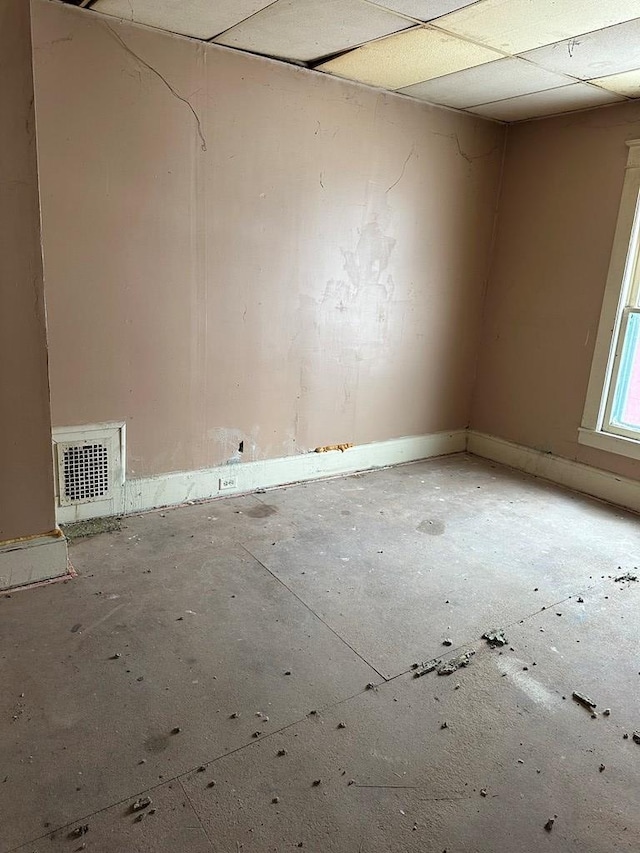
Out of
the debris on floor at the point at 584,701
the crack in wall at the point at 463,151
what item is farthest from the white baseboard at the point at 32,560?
the crack in wall at the point at 463,151

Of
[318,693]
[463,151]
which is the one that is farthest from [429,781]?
[463,151]

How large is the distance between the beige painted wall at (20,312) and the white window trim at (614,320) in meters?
3.33

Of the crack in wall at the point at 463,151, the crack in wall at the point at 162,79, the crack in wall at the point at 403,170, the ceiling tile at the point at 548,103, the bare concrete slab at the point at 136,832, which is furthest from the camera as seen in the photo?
the crack in wall at the point at 463,151

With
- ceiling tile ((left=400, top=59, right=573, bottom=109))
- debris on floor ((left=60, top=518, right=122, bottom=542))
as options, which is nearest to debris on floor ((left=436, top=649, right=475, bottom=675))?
debris on floor ((left=60, top=518, right=122, bottom=542))

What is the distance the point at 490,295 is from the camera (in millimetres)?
4723

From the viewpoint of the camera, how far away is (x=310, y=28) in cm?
287

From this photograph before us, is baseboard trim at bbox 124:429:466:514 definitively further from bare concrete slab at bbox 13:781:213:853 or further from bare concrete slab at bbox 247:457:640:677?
bare concrete slab at bbox 13:781:213:853

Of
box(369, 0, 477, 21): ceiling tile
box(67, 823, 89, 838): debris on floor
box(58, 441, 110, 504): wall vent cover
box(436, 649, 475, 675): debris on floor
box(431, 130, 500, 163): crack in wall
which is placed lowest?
box(67, 823, 89, 838): debris on floor

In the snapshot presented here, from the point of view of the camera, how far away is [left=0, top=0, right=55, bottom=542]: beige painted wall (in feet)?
7.22

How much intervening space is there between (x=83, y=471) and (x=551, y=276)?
3.31m

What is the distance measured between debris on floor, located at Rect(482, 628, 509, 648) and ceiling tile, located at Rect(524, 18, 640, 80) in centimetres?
262

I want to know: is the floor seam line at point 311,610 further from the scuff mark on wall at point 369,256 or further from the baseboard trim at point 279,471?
the scuff mark on wall at point 369,256

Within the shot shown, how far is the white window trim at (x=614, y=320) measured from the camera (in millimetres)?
3759

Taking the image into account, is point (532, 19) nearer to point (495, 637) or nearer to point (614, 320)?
point (614, 320)
